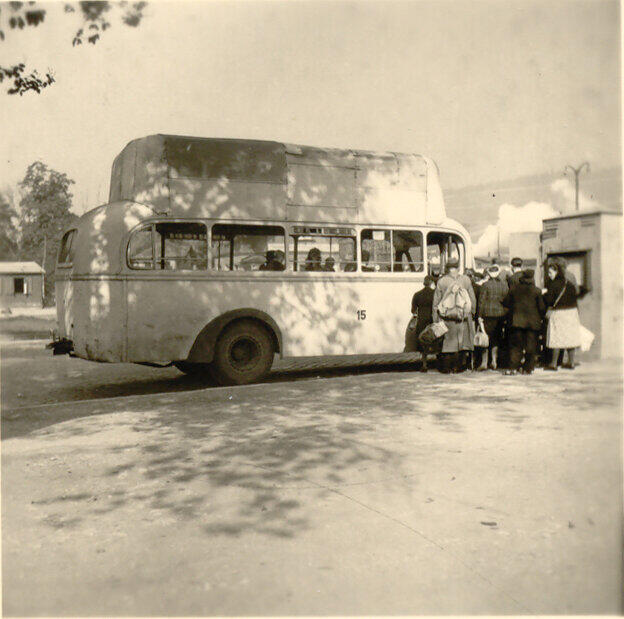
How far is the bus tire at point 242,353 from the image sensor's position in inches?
399

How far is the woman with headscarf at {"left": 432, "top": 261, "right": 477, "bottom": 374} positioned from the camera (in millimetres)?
10766

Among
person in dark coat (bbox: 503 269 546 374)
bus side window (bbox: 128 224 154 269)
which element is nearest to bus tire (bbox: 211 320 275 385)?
bus side window (bbox: 128 224 154 269)

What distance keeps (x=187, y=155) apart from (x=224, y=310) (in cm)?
220

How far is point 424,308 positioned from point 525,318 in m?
1.56

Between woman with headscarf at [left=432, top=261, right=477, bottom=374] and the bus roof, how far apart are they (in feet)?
4.25

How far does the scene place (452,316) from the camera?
10703 millimetres

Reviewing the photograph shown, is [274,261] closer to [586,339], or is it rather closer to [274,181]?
[274,181]

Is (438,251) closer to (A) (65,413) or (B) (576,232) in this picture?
(B) (576,232)

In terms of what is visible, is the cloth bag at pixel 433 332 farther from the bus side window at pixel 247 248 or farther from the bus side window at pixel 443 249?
the bus side window at pixel 247 248

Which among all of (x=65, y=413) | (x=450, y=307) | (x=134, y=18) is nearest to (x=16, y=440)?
(x=65, y=413)

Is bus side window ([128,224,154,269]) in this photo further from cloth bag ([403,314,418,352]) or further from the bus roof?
cloth bag ([403,314,418,352])

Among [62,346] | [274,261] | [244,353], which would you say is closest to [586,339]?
[274,261]

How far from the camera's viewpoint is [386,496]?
4883mm

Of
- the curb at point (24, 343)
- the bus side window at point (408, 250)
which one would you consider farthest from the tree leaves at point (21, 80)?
the curb at point (24, 343)
